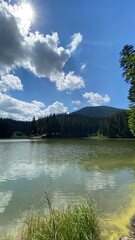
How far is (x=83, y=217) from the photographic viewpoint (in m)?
3.94

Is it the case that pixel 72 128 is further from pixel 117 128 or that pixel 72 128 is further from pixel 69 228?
pixel 69 228

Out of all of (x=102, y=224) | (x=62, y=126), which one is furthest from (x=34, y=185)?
(x=62, y=126)

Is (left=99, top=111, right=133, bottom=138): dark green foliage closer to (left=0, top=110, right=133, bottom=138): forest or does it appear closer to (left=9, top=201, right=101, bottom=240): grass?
(left=0, top=110, right=133, bottom=138): forest

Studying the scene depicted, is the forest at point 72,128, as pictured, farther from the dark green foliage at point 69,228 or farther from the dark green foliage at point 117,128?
the dark green foliage at point 69,228

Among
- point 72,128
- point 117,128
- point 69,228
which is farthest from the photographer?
point 72,128

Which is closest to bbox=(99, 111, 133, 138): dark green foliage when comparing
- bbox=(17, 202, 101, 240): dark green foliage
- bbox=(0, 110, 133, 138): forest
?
bbox=(0, 110, 133, 138): forest

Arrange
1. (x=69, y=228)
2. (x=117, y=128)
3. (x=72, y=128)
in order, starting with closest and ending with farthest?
(x=69, y=228) < (x=117, y=128) < (x=72, y=128)

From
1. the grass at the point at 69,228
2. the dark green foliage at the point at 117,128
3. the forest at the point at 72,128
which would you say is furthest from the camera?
the forest at the point at 72,128

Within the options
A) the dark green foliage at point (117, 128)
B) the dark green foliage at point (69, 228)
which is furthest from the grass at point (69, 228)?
the dark green foliage at point (117, 128)

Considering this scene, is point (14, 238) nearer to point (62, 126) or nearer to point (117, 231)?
point (117, 231)

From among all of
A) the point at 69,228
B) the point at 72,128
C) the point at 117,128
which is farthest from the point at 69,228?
the point at 72,128

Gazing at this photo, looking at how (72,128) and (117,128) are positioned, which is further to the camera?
(72,128)

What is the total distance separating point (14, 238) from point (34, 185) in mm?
5272

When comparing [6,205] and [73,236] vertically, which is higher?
[73,236]
